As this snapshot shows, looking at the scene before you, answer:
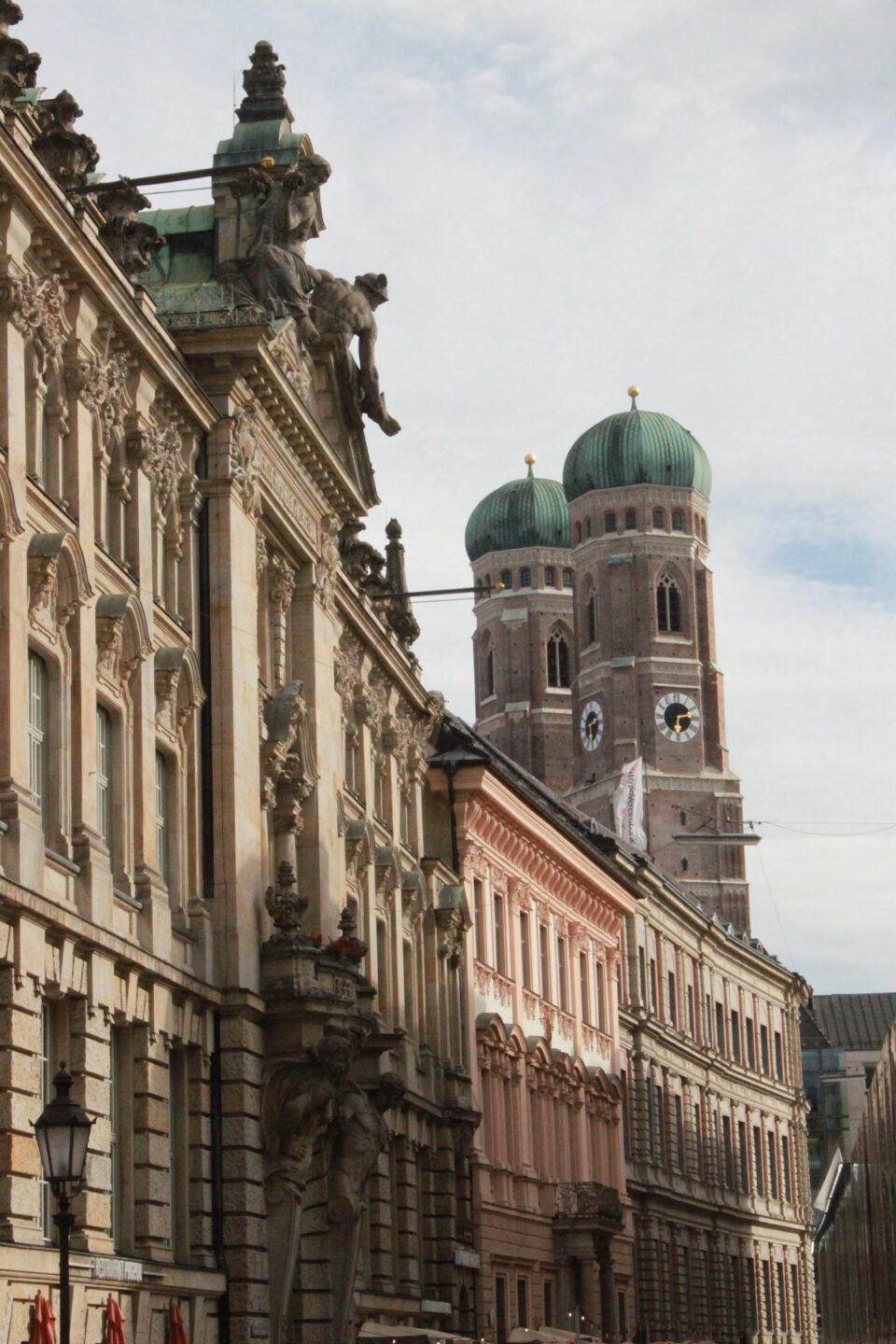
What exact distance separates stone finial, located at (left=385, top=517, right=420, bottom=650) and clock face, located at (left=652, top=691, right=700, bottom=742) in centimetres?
11865

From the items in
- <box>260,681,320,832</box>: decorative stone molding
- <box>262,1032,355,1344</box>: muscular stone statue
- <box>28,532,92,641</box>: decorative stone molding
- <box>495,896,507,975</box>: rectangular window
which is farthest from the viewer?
<box>495,896,507,975</box>: rectangular window

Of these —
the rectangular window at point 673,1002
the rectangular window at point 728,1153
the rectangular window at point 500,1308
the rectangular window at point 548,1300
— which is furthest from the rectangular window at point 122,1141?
the rectangular window at point 728,1153

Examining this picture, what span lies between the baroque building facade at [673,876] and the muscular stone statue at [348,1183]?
1371 inches

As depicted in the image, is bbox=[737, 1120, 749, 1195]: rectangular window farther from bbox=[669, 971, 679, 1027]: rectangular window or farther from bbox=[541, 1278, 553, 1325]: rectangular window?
bbox=[541, 1278, 553, 1325]: rectangular window

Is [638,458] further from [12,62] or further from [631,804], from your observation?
[12,62]

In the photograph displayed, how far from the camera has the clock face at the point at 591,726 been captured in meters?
177

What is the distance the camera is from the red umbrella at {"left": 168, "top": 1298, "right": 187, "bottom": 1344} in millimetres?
32156

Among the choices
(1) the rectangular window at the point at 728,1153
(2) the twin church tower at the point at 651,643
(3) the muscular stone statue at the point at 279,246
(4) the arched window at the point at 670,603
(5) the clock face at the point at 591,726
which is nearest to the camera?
(3) the muscular stone statue at the point at 279,246

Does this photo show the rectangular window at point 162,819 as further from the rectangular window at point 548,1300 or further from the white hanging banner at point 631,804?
the white hanging banner at point 631,804

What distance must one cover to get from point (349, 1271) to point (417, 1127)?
33.0 feet

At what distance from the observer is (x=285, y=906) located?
37219 mm

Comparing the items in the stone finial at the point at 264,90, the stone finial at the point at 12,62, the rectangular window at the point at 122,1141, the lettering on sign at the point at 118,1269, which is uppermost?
the stone finial at the point at 264,90

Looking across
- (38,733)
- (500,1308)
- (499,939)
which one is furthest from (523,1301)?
(38,733)

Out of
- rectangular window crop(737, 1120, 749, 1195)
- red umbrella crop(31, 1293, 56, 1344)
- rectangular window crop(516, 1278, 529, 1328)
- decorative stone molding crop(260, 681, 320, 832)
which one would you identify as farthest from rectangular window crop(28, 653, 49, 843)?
rectangular window crop(737, 1120, 749, 1195)
